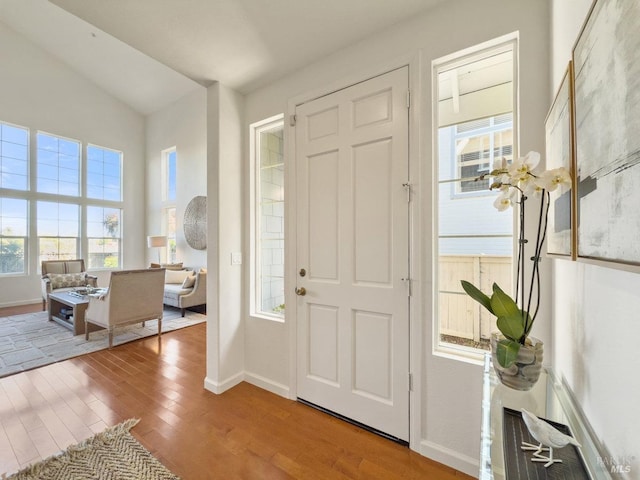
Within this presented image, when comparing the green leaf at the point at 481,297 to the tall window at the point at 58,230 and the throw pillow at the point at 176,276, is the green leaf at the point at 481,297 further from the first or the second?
the tall window at the point at 58,230

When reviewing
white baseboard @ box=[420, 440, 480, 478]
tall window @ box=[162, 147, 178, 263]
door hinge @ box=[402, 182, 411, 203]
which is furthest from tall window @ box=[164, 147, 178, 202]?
white baseboard @ box=[420, 440, 480, 478]

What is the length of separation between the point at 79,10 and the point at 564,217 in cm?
266

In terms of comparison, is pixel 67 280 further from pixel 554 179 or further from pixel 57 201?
pixel 554 179

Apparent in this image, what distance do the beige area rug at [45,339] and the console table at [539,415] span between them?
157 inches

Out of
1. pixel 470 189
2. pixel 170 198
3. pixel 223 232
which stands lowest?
→ pixel 223 232

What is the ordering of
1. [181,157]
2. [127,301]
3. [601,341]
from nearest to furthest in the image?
[601,341], [127,301], [181,157]

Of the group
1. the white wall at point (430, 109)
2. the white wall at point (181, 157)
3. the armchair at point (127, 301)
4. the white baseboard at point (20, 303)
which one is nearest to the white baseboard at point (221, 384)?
the white wall at point (430, 109)

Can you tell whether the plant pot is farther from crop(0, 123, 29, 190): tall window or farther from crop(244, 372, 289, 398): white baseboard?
crop(0, 123, 29, 190): tall window

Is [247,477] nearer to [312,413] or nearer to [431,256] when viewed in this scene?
[312,413]

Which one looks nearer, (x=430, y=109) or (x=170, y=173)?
(x=430, y=109)

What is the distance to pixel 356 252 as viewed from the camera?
1913mm

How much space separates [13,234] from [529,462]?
8.31 metres

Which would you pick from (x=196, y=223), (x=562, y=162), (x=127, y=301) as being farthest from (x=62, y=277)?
(x=562, y=162)
